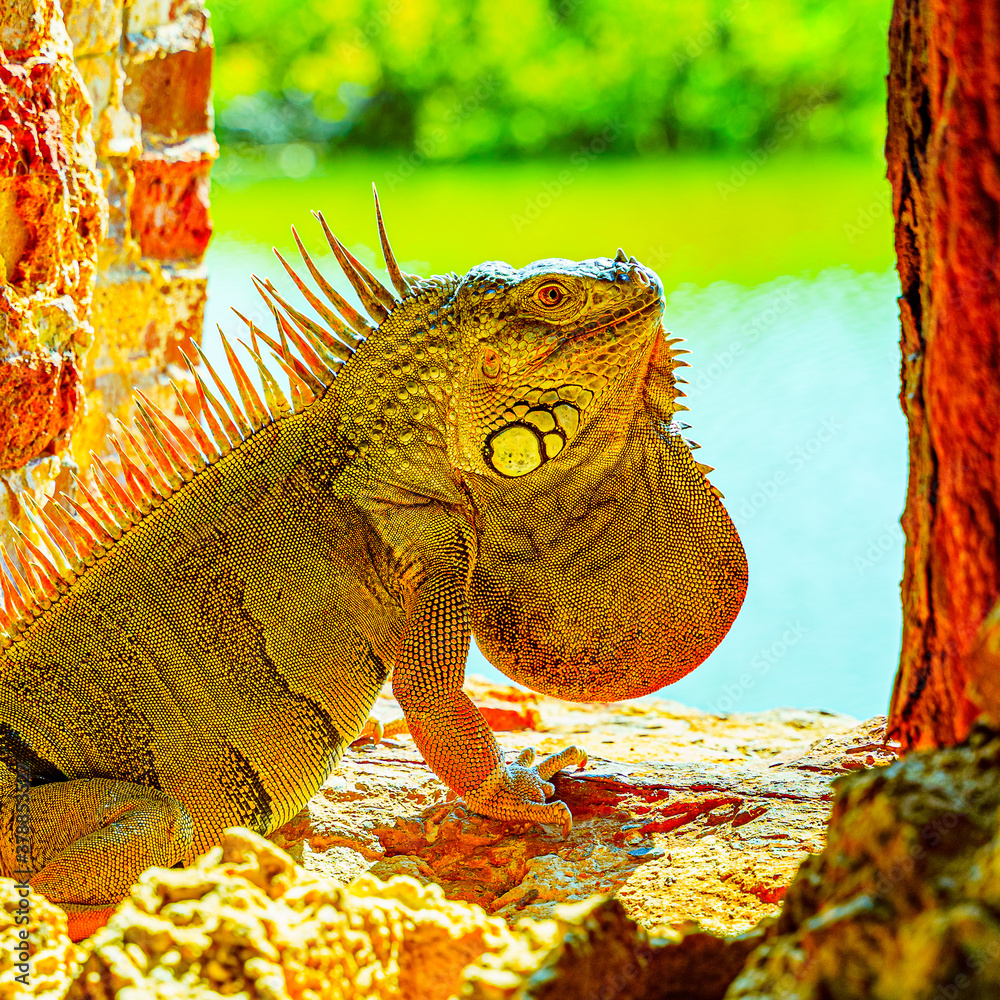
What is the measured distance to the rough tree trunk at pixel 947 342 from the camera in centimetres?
124

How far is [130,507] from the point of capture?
8.76 feet

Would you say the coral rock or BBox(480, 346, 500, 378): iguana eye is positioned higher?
BBox(480, 346, 500, 378): iguana eye

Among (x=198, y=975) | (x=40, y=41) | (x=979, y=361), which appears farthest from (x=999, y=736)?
(x=40, y=41)

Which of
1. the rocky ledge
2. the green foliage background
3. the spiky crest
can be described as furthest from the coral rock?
the green foliage background

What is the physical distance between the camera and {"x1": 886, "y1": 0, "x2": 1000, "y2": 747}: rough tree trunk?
4.06 feet

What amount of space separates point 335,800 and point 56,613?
36.1 inches

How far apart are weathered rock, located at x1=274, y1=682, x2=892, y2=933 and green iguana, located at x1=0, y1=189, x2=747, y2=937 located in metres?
0.14

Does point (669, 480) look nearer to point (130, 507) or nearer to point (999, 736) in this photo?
point (130, 507)
